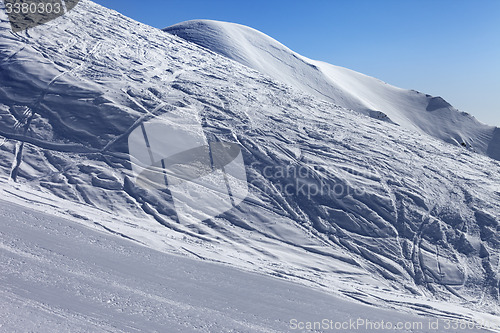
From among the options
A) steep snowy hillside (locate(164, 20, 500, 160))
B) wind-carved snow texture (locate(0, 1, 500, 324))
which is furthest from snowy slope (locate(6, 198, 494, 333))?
steep snowy hillside (locate(164, 20, 500, 160))

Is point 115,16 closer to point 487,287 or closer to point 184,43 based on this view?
point 184,43

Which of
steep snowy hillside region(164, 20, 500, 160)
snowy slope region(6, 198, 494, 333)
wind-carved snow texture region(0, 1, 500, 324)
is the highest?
steep snowy hillside region(164, 20, 500, 160)

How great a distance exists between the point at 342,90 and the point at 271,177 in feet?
65.8

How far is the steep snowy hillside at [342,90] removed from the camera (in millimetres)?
28156

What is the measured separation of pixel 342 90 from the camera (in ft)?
100

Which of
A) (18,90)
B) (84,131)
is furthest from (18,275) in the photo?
(18,90)

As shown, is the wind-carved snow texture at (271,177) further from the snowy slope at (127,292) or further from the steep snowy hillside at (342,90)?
the steep snowy hillside at (342,90)

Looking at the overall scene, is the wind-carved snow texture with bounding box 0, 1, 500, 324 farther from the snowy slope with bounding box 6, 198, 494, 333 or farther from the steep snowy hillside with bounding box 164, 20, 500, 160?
the steep snowy hillside with bounding box 164, 20, 500, 160

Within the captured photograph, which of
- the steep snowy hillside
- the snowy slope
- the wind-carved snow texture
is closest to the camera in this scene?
the snowy slope

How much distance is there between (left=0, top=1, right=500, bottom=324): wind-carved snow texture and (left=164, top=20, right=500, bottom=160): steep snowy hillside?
404 inches

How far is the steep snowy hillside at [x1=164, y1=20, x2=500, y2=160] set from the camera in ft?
92.4

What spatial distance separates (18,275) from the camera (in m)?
7.03

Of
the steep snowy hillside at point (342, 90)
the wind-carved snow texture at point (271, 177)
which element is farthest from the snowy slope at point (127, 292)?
the steep snowy hillside at point (342, 90)

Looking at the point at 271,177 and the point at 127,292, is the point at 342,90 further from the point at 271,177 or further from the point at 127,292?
the point at 127,292
